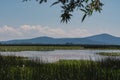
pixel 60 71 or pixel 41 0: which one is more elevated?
pixel 41 0

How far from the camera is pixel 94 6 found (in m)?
19.2

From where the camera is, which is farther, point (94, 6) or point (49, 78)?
point (94, 6)

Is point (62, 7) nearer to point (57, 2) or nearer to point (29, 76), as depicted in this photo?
point (57, 2)

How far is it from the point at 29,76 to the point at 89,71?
2.83 metres

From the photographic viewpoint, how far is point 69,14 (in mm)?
19453

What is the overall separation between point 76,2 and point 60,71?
4.09 meters

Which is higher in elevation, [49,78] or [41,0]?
[41,0]

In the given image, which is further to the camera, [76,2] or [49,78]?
[76,2]

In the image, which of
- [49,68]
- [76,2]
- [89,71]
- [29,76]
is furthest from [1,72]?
[76,2]

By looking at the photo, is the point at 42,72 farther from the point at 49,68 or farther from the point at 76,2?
the point at 76,2

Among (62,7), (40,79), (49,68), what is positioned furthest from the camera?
(62,7)

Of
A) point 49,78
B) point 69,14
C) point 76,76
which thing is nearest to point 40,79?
point 49,78

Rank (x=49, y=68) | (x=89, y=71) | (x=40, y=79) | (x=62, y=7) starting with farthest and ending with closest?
(x=62, y=7), (x=49, y=68), (x=89, y=71), (x=40, y=79)

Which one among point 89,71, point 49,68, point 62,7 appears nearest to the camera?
point 89,71
